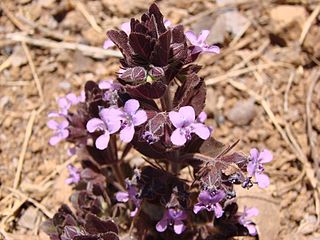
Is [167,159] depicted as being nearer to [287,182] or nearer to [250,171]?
[250,171]

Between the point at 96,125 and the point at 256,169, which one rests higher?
the point at 96,125

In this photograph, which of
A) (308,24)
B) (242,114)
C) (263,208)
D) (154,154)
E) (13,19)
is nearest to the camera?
(154,154)

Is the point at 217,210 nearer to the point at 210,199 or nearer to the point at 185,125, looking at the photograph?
the point at 210,199

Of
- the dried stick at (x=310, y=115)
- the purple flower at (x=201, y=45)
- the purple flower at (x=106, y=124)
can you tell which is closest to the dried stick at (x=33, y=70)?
the purple flower at (x=106, y=124)

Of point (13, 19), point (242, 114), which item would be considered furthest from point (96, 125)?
point (13, 19)

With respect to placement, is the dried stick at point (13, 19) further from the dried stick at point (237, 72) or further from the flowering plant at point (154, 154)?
the dried stick at point (237, 72)

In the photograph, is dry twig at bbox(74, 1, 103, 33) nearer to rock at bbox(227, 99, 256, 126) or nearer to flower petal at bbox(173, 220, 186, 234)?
rock at bbox(227, 99, 256, 126)

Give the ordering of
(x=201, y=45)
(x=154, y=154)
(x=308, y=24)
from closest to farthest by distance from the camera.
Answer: (x=201, y=45), (x=154, y=154), (x=308, y=24)

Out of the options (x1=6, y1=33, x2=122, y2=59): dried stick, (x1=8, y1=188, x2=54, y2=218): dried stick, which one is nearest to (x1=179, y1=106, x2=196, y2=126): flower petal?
(x1=8, y1=188, x2=54, y2=218): dried stick
